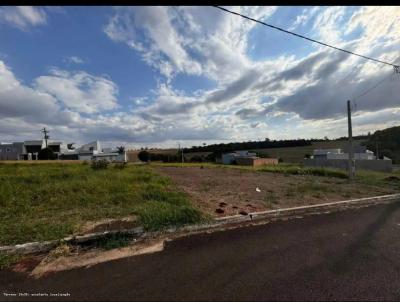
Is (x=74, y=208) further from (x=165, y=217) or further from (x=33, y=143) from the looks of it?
(x=33, y=143)

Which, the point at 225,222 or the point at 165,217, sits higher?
the point at 165,217

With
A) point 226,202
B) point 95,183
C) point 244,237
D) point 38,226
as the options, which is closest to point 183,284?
point 244,237

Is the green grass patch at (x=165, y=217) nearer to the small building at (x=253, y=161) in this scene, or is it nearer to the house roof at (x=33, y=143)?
the small building at (x=253, y=161)

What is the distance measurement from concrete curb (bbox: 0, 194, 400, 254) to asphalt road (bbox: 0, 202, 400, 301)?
0.56m

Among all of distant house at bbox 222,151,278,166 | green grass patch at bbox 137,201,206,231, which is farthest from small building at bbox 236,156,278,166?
green grass patch at bbox 137,201,206,231

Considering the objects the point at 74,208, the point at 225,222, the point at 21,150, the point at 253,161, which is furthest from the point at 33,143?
the point at 225,222

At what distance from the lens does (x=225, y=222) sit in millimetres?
5703

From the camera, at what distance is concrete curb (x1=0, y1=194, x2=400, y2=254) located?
4227mm

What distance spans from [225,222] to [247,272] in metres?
2.34

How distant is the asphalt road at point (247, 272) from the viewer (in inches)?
114

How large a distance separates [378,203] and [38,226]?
966 cm

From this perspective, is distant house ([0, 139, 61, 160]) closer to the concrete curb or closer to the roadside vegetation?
the roadside vegetation

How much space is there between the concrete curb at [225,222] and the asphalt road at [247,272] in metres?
0.56

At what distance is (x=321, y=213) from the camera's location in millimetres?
6734
